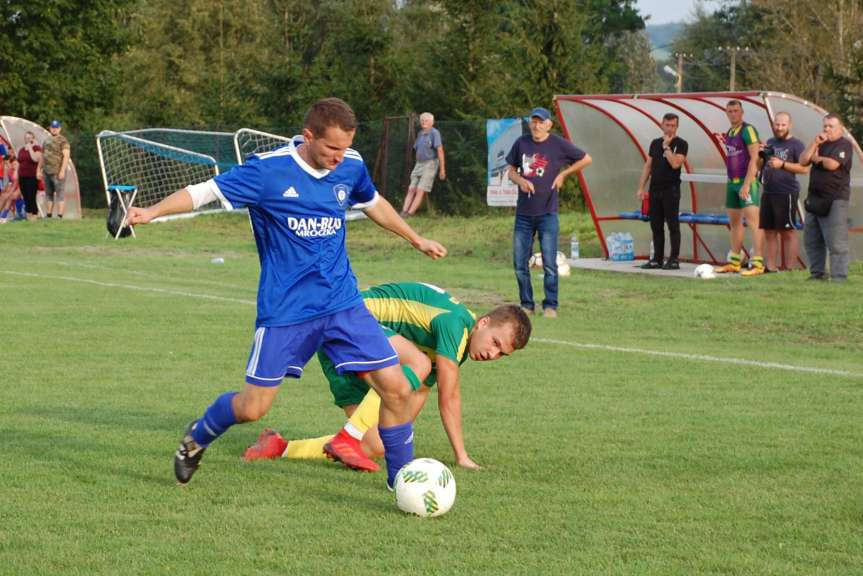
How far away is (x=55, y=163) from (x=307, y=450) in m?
25.2

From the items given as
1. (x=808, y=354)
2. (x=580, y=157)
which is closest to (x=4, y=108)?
(x=580, y=157)

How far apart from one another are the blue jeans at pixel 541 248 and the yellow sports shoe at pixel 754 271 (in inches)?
176

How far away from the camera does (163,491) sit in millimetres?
6375

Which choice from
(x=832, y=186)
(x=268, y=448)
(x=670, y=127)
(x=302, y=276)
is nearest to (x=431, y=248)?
(x=302, y=276)

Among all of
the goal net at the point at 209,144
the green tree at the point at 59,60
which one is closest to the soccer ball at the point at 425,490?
the goal net at the point at 209,144

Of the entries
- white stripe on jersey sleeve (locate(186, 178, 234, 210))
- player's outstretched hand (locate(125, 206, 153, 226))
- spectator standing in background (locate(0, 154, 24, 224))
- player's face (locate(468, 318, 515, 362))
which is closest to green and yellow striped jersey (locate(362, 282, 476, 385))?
player's face (locate(468, 318, 515, 362))

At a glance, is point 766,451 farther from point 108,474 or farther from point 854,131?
point 854,131

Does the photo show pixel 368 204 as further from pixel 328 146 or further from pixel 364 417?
pixel 364 417

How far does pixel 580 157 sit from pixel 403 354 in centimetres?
792

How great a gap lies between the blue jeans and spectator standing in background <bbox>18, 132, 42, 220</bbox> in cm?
1915

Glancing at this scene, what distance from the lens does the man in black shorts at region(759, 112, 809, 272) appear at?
1686cm

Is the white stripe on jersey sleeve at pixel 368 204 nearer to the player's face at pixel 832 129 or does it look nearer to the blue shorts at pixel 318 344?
the blue shorts at pixel 318 344

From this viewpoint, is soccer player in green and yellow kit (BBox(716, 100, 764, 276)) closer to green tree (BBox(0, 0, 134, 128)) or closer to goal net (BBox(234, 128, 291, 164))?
goal net (BBox(234, 128, 291, 164))

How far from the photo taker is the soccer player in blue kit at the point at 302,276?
6195 mm
